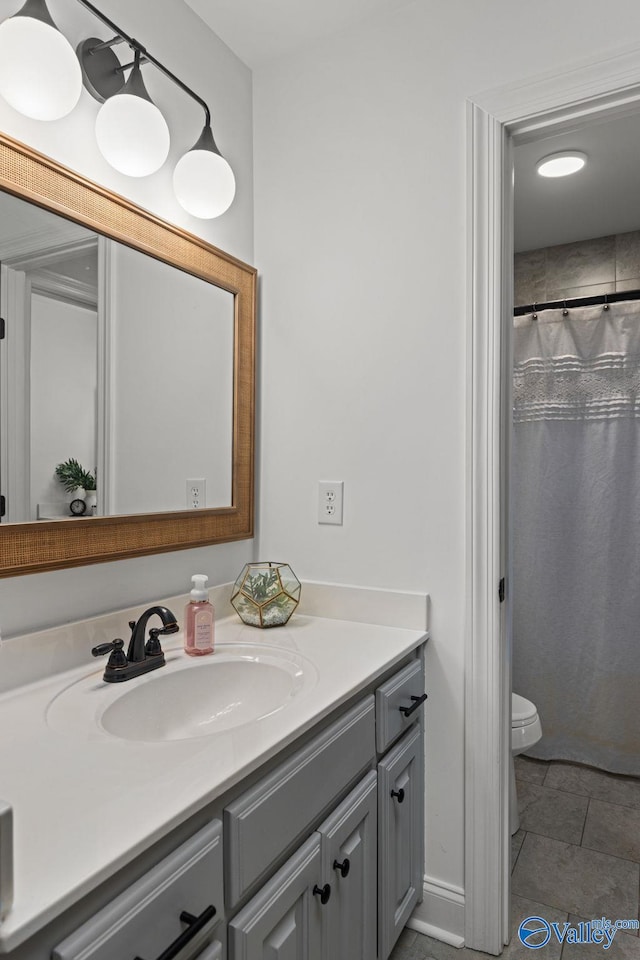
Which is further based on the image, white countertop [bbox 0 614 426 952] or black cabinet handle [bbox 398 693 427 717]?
black cabinet handle [bbox 398 693 427 717]

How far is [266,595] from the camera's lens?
63.7 inches

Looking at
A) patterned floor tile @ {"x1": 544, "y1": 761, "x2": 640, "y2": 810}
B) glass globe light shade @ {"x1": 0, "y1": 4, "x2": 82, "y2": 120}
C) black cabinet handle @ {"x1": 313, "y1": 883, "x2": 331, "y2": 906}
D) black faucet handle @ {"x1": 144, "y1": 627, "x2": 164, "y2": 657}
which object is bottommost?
patterned floor tile @ {"x1": 544, "y1": 761, "x2": 640, "y2": 810}

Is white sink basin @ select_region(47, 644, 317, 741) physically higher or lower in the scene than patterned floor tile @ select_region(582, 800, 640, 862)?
higher

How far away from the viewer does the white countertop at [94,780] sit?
0.63 m

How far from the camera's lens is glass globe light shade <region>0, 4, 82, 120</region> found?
108 centimetres

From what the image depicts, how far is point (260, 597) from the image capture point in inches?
63.6

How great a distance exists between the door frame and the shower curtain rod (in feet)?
4.26

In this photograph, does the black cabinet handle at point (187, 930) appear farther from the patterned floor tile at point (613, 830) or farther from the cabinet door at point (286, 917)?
the patterned floor tile at point (613, 830)

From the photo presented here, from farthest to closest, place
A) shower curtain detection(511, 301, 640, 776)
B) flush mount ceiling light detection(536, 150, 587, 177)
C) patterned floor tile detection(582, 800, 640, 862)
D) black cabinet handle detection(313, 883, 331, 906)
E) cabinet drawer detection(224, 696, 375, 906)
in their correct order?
shower curtain detection(511, 301, 640, 776) → flush mount ceiling light detection(536, 150, 587, 177) → patterned floor tile detection(582, 800, 640, 862) → black cabinet handle detection(313, 883, 331, 906) → cabinet drawer detection(224, 696, 375, 906)

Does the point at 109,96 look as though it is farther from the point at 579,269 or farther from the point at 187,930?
the point at 579,269

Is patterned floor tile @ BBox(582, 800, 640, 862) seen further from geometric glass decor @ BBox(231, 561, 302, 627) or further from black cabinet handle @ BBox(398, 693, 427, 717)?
geometric glass decor @ BBox(231, 561, 302, 627)

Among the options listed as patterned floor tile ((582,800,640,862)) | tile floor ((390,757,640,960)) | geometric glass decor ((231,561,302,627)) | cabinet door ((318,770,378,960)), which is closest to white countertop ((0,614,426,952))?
cabinet door ((318,770,378,960))

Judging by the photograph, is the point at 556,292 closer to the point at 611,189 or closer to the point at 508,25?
the point at 611,189

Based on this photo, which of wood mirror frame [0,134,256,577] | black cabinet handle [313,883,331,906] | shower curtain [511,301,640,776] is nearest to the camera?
black cabinet handle [313,883,331,906]
